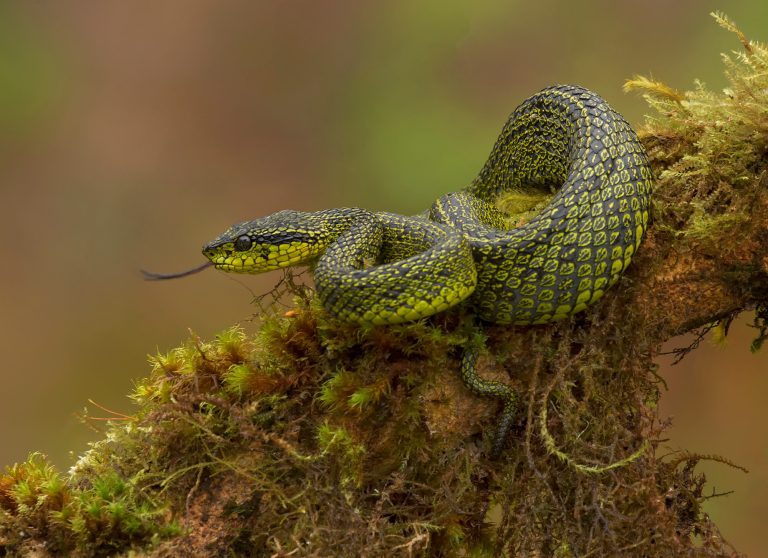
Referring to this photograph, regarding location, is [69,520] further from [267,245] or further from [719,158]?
[719,158]

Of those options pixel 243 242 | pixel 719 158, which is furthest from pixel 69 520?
pixel 719 158

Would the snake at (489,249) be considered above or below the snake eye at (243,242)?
below

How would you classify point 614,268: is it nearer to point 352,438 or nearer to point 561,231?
point 561,231

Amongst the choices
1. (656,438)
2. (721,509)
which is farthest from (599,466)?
(721,509)

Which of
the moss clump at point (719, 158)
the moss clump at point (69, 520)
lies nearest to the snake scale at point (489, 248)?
the moss clump at point (719, 158)

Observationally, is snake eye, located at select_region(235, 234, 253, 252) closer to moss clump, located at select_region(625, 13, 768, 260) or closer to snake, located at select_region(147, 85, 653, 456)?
snake, located at select_region(147, 85, 653, 456)

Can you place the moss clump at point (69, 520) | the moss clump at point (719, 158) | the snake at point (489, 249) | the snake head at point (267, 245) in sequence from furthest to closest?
the snake head at point (267, 245), the moss clump at point (719, 158), the snake at point (489, 249), the moss clump at point (69, 520)

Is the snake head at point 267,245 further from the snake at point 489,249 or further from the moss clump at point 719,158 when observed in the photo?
the moss clump at point 719,158
